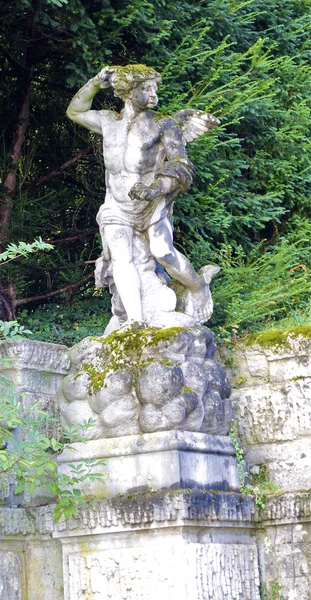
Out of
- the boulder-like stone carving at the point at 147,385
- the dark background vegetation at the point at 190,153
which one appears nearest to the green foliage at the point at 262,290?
the dark background vegetation at the point at 190,153

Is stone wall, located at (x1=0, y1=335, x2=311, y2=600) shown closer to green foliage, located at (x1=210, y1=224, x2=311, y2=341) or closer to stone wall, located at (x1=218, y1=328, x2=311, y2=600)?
stone wall, located at (x1=218, y1=328, x2=311, y2=600)

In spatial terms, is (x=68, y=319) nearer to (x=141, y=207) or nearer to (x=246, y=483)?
(x=141, y=207)

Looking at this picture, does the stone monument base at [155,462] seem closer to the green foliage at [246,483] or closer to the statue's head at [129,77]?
the green foliage at [246,483]

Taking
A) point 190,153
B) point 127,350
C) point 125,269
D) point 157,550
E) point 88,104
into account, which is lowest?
point 157,550

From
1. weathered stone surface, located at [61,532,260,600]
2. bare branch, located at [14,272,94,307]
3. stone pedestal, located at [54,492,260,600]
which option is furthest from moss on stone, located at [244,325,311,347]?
bare branch, located at [14,272,94,307]

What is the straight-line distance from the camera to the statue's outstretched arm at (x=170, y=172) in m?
7.28

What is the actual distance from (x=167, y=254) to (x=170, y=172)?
544mm

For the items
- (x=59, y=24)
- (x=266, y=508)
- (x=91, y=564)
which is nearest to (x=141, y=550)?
(x=91, y=564)

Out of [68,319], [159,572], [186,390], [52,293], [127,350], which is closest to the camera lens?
[159,572]

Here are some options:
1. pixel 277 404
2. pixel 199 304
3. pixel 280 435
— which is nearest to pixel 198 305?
pixel 199 304

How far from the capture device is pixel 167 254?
7.42 meters

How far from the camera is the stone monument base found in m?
6.80

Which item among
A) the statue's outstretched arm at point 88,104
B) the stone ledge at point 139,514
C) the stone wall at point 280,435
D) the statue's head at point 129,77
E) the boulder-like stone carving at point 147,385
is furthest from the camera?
the statue's outstretched arm at point 88,104

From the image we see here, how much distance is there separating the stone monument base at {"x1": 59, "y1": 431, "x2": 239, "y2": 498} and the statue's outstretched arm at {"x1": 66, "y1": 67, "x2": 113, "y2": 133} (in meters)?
2.21
